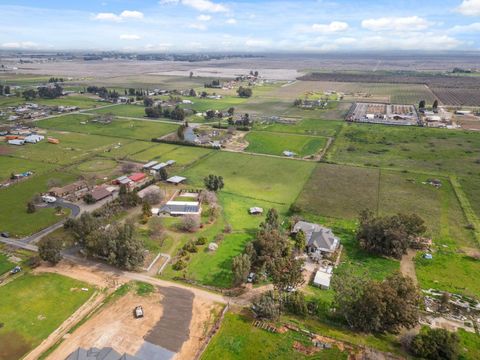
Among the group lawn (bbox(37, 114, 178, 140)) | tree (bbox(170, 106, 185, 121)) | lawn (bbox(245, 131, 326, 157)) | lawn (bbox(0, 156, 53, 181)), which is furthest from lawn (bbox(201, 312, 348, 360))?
tree (bbox(170, 106, 185, 121))

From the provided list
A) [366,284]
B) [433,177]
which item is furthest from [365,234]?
[433,177]

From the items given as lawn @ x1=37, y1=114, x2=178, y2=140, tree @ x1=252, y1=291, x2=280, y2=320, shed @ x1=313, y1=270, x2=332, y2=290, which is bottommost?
shed @ x1=313, y1=270, x2=332, y2=290

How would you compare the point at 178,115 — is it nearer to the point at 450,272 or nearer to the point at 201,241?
the point at 201,241

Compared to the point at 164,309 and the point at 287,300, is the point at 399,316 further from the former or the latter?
the point at 164,309

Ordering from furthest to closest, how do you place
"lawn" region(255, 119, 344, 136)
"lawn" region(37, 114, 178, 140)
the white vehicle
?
"lawn" region(255, 119, 344, 136) → "lawn" region(37, 114, 178, 140) → the white vehicle

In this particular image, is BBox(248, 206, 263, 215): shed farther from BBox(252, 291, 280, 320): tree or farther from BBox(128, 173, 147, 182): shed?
BBox(128, 173, 147, 182): shed

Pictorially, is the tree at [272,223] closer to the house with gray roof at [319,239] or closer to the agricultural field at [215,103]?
the house with gray roof at [319,239]
